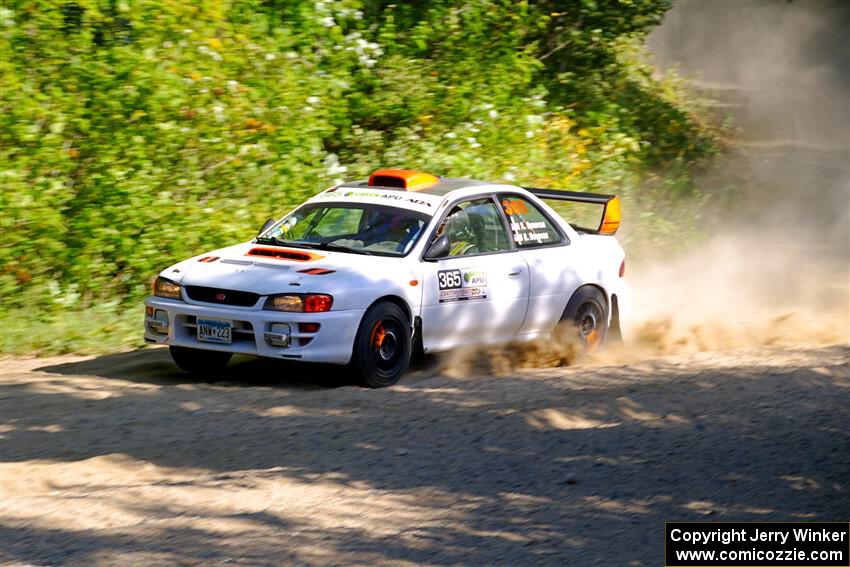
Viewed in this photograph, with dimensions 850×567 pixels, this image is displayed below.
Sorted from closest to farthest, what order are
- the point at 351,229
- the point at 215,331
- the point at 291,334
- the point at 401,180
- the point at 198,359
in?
the point at 291,334, the point at 215,331, the point at 198,359, the point at 351,229, the point at 401,180

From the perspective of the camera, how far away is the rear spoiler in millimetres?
11383

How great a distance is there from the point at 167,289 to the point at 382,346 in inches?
63.4

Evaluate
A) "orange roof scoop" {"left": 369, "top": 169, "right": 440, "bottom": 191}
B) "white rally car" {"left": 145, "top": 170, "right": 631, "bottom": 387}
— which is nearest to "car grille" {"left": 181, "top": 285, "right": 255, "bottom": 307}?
"white rally car" {"left": 145, "top": 170, "right": 631, "bottom": 387}

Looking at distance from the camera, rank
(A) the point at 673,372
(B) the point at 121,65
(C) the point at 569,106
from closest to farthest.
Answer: (A) the point at 673,372 < (B) the point at 121,65 < (C) the point at 569,106

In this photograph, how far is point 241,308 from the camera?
30.2ft

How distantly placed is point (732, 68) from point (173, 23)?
2082cm

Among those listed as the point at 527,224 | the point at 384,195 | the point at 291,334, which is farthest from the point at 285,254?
the point at 527,224

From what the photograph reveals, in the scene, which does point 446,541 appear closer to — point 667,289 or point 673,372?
point 673,372

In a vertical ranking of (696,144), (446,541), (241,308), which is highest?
(696,144)

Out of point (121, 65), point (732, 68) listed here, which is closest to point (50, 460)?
point (121, 65)

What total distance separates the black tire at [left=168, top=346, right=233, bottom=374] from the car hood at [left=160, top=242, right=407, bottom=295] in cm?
60

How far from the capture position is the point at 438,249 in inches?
389

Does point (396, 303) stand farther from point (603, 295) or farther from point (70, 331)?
point (70, 331)

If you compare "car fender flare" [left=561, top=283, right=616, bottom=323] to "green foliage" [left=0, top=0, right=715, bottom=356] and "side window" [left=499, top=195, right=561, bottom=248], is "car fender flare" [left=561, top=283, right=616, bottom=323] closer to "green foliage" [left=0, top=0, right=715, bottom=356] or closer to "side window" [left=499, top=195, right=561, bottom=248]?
"side window" [left=499, top=195, right=561, bottom=248]
